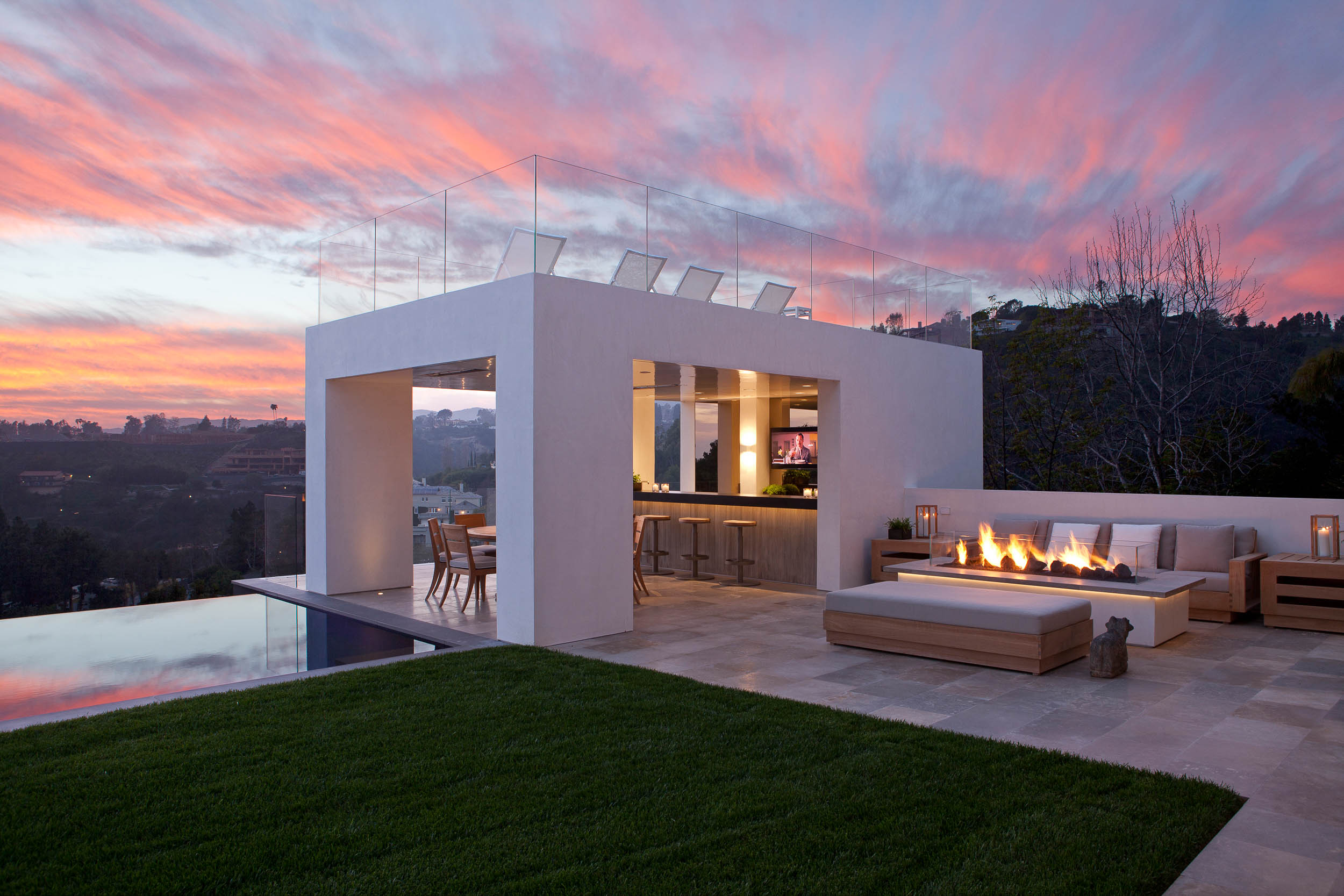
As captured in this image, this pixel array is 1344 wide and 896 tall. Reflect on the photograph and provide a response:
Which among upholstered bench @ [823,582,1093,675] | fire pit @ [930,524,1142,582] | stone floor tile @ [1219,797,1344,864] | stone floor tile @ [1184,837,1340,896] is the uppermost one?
fire pit @ [930,524,1142,582]

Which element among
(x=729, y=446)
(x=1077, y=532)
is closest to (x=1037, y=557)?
(x=1077, y=532)

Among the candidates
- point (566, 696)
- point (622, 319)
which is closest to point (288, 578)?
point (622, 319)

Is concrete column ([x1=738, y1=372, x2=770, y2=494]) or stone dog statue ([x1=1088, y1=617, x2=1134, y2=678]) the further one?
concrete column ([x1=738, y1=372, x2=770, y2=494])

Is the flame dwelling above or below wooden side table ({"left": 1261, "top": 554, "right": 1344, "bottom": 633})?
above

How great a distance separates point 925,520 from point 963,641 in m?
4.76

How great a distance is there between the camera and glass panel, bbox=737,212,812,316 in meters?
9.04

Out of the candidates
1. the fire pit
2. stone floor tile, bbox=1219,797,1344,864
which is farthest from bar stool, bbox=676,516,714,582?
stone floor tile, bbox=1219,797,1344,864

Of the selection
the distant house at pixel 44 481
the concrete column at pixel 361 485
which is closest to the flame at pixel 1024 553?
the concrete column at pixel 361 485

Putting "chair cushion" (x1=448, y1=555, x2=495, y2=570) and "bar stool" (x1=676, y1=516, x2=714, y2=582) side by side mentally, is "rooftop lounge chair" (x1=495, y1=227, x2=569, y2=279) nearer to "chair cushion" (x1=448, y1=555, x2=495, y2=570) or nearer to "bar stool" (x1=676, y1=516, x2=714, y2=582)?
"chair cushion" (x1=448, y1=555, x2=495, y2=570)

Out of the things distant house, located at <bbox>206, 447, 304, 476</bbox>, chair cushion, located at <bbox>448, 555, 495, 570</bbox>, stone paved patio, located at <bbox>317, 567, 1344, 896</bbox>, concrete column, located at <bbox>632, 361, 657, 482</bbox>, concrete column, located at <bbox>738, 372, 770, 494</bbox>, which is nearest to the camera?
stone paved patio, located at <bbox>317, 567, 1344, 896</bbox>

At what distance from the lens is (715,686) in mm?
5359

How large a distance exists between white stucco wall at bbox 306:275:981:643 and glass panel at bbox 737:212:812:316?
351 mm

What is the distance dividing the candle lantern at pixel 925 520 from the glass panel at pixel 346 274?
7013 mm

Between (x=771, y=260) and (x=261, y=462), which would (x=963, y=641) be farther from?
(x=261, y=462)
